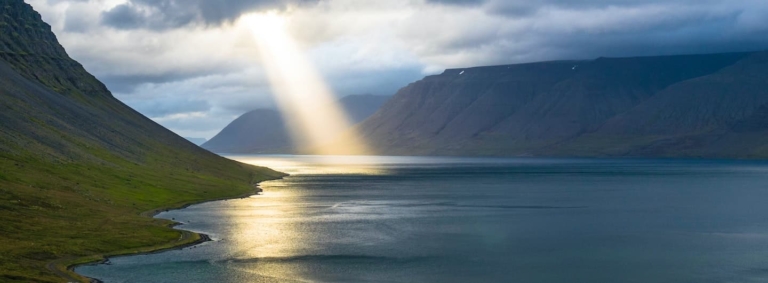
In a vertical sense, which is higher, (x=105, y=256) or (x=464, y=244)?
(x=105, y=256)

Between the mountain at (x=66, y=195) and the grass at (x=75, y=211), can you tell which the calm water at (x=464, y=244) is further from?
the mountain at (x=66, y=195)

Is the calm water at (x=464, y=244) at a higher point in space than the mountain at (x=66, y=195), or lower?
lower

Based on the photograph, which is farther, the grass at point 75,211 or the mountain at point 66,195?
the mountain at point 66,195

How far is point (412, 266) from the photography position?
87812 millimetres

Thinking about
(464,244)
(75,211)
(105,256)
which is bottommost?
(464,244)

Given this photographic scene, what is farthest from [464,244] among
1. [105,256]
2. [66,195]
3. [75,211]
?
[66,195]

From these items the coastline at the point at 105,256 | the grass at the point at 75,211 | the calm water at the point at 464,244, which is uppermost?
the grass at the point at 75,211

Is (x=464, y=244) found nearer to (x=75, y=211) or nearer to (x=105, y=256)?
(x=105, y=256)

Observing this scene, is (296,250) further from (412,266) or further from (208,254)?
(412,266)

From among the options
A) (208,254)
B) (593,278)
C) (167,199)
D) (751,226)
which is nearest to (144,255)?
(208,254)

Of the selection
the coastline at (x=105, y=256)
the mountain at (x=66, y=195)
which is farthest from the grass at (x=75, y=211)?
the coastline at (x=105, y=256)

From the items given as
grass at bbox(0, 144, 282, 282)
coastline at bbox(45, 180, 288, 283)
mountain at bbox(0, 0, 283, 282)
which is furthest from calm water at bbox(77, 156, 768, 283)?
mountain at bbox(0, 0, 283, 282)

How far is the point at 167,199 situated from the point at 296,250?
229 feet

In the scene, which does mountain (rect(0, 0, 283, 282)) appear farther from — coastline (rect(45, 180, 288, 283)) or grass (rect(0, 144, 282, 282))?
coastline (rect(45, 180, 288, 283))
